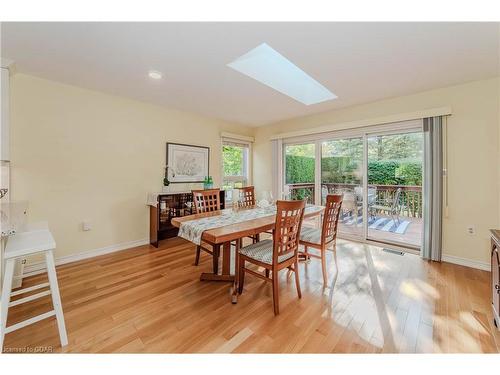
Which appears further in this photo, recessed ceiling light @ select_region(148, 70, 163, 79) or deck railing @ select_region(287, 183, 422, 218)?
deck railing @ select_region(287, 183, 422, 218)

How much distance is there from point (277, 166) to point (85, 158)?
337cm

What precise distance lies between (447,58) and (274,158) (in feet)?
9.95

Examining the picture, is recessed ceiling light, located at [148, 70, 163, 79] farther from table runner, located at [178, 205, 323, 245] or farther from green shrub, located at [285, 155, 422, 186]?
green shrub, located at [285, 155, 422, 186]

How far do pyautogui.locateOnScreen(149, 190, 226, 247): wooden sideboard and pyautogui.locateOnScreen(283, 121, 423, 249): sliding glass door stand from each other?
1.82m

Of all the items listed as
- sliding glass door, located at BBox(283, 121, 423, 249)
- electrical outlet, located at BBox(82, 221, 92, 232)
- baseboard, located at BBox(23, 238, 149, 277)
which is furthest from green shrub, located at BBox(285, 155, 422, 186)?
electrical outlet, located at BBox(82, 221, 92, 232)

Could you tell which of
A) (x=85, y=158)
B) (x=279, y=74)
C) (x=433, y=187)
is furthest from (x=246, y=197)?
(x=433, y=187)

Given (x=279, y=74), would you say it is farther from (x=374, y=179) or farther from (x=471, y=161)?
(x=471, y=161)

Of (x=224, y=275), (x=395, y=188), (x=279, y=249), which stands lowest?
(x=224, y=275)

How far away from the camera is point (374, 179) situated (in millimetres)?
3607

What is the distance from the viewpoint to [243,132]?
5.00m

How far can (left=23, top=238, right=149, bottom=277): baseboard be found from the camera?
8.17ft

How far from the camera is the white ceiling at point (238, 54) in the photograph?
1694 mm

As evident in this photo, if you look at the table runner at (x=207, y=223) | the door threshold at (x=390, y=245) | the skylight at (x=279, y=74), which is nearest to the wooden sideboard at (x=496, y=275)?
the door threshold at (x=390, y=245)

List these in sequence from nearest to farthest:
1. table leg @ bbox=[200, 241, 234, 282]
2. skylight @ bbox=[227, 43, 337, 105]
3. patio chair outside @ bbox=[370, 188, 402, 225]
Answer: table leg @ bbox=[200, 241, 234, 282], skylight @ bbox=[227, 43, 337, 105], patio chair outside @ bbox=[370, 188, 402, 225]
